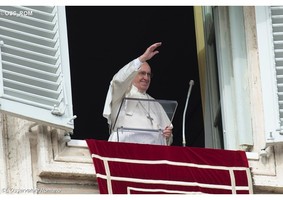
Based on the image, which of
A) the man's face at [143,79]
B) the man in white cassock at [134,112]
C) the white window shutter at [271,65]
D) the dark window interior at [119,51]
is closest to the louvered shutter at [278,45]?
the white window shutter at [271,65]

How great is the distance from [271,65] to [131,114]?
0.89 m

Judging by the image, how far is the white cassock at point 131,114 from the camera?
49.6 feet

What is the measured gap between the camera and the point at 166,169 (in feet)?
48.1

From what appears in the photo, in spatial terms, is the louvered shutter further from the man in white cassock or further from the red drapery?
the man in white cassock

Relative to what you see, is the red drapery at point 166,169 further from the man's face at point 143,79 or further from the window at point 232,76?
the man's face at point 143,79

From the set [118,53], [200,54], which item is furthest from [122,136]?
[118,53]

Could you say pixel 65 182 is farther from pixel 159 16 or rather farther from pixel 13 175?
pixel 159 16

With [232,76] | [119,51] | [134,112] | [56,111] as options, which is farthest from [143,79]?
[119,51]

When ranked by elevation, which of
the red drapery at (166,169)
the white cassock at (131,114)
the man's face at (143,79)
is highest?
the man's face at (143,79)

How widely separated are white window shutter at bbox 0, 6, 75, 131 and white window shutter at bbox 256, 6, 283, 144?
1.11 metres

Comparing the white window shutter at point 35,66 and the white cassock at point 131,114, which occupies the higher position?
the white window shutter at point 35,66

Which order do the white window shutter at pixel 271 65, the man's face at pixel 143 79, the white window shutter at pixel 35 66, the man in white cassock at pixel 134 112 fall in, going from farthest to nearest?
the man's face at pixel 143 79 < the man in white cassock at pixel 134 112 < the white window shutter at pixel 271 65 < the white window shutter at pixel 35 66

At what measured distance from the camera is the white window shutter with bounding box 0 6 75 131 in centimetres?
1453

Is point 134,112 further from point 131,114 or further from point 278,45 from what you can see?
point 278,45
